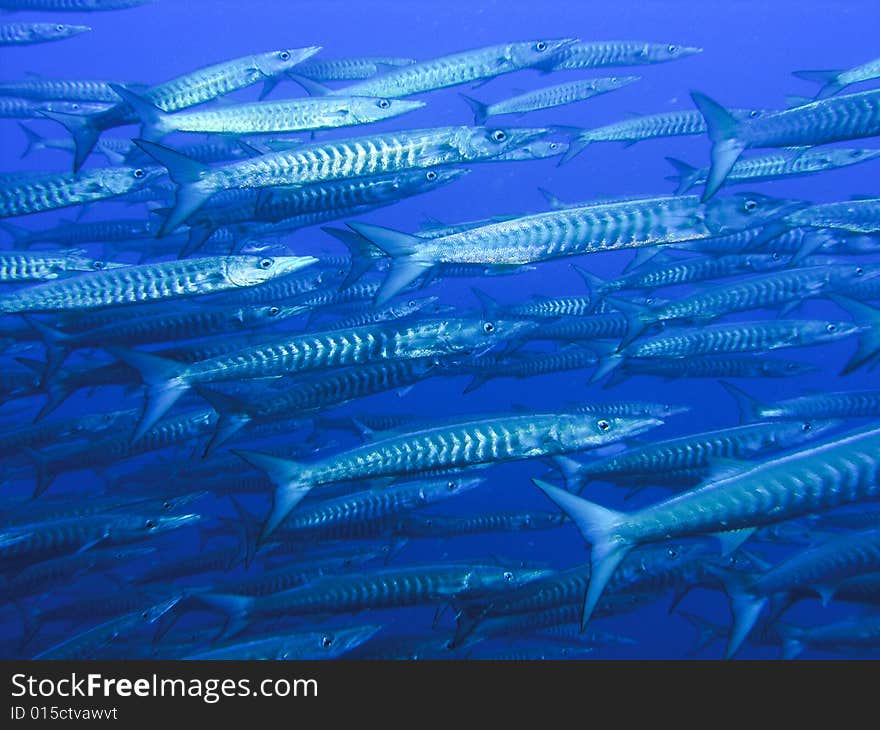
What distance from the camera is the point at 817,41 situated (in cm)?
6119

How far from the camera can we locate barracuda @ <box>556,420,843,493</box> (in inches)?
191

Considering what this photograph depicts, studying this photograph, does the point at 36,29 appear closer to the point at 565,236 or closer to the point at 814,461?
the point at 565,236

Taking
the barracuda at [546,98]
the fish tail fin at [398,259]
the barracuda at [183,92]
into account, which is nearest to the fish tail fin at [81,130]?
the barracuda at [183,92]

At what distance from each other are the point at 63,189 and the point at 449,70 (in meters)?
3.48

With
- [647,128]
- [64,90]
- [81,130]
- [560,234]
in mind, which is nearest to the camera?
[560,234]

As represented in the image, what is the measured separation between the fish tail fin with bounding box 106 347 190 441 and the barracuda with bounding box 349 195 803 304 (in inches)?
54.9

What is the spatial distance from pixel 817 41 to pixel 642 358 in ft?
234

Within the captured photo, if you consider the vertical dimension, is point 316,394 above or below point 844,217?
below

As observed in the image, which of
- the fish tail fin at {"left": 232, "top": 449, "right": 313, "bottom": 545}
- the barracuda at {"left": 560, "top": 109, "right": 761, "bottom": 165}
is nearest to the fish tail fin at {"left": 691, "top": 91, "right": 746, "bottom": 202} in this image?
the fish tail fin at {"left": 232, "top": 449, "right": 313, "bottom": 545}

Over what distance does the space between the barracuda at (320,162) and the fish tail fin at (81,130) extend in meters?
1.02

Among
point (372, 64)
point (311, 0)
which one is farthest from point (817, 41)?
point (372, 64)

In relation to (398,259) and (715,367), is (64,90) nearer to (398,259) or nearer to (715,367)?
(398,259)

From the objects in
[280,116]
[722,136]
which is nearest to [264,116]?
[280,116]

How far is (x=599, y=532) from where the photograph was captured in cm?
274
